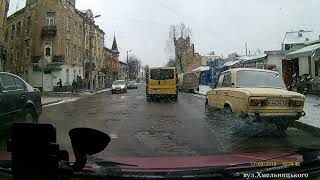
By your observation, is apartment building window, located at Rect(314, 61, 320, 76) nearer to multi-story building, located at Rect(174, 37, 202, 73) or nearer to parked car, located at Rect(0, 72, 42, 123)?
parked car, located at Rect(0, 72, 42, 123)

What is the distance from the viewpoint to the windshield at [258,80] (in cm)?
1189

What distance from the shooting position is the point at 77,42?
63.6 m

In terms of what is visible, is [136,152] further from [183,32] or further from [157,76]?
[183,32]

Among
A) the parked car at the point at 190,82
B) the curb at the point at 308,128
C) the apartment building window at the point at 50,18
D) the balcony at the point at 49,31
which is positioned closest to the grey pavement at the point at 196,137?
the curb at the point at 308,128

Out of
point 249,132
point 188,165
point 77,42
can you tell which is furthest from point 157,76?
point 77,42

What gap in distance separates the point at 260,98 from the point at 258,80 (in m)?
1.66

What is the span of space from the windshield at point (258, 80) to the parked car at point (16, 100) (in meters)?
5.20

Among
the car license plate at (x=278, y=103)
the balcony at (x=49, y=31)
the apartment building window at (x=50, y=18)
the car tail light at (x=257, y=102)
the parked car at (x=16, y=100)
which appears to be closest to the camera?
the parked car at (x=16, y=100)

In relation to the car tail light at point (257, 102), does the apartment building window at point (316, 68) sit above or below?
above

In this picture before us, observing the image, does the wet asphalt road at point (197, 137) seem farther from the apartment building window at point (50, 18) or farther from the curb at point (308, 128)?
the apartment building window at point (50, 18)

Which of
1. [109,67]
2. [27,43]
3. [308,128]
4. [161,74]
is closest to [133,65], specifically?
[109,67]

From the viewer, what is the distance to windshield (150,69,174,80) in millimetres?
32469

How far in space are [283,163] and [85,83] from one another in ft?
204

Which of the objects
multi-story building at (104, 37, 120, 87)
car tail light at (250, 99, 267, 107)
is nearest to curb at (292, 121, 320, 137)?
car tail light at (250, 99, 267, 107)
